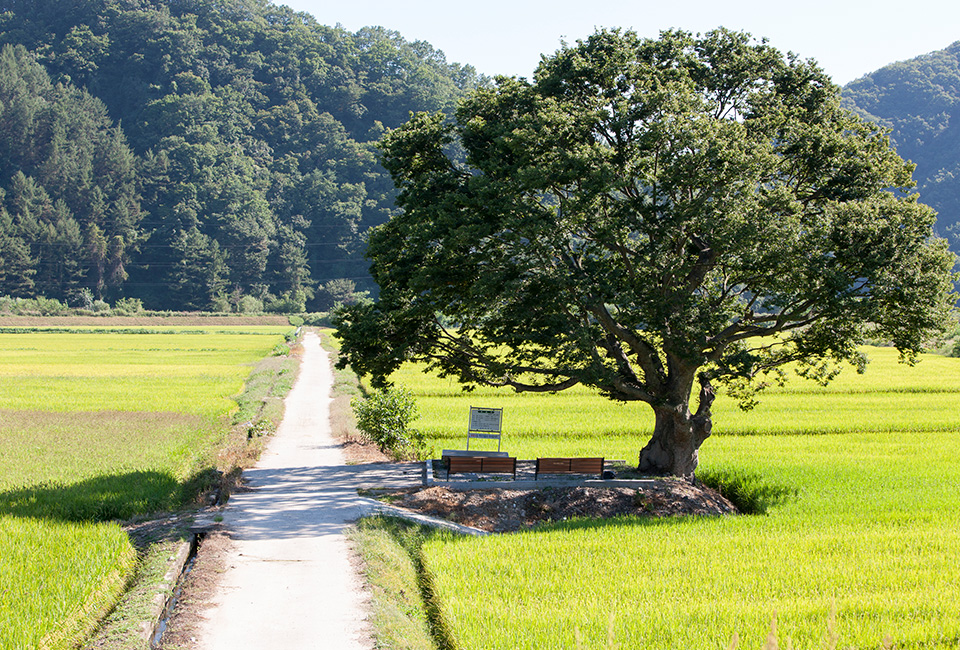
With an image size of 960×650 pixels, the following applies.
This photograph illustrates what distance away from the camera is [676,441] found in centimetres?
1855

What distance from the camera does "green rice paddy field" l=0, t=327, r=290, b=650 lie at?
910cm

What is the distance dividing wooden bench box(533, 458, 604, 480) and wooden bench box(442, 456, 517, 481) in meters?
0.61

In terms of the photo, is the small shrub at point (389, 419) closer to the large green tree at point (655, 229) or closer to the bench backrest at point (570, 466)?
the large green tree at point (655, 229)

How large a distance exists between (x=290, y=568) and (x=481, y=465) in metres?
6.99

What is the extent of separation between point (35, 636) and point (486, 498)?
31.9 ft

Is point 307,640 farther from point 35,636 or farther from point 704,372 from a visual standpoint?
point 704,372

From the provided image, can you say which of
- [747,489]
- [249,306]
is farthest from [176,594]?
[249,306]

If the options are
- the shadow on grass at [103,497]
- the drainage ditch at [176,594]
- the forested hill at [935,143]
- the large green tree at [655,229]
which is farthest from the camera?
the forested hill at [935,143]

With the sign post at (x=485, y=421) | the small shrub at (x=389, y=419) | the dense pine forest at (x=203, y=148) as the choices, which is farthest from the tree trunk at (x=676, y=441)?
the dense pine forest at (x=203, y=148)

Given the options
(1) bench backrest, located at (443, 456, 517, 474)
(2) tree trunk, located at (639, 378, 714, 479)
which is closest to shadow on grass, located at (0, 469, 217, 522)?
(1) bench backrest, located at (443, 456, 517, 474)

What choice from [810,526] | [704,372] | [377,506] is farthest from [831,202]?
[377,506]

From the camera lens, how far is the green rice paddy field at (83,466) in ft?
29.8

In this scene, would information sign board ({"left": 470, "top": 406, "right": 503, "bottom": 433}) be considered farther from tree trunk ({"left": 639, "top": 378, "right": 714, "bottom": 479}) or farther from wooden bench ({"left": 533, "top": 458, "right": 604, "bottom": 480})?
tree trunk ({"left": 639, "top": 378, "right": 714, "bottom": 479})

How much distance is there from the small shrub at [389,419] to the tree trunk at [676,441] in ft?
22.5
